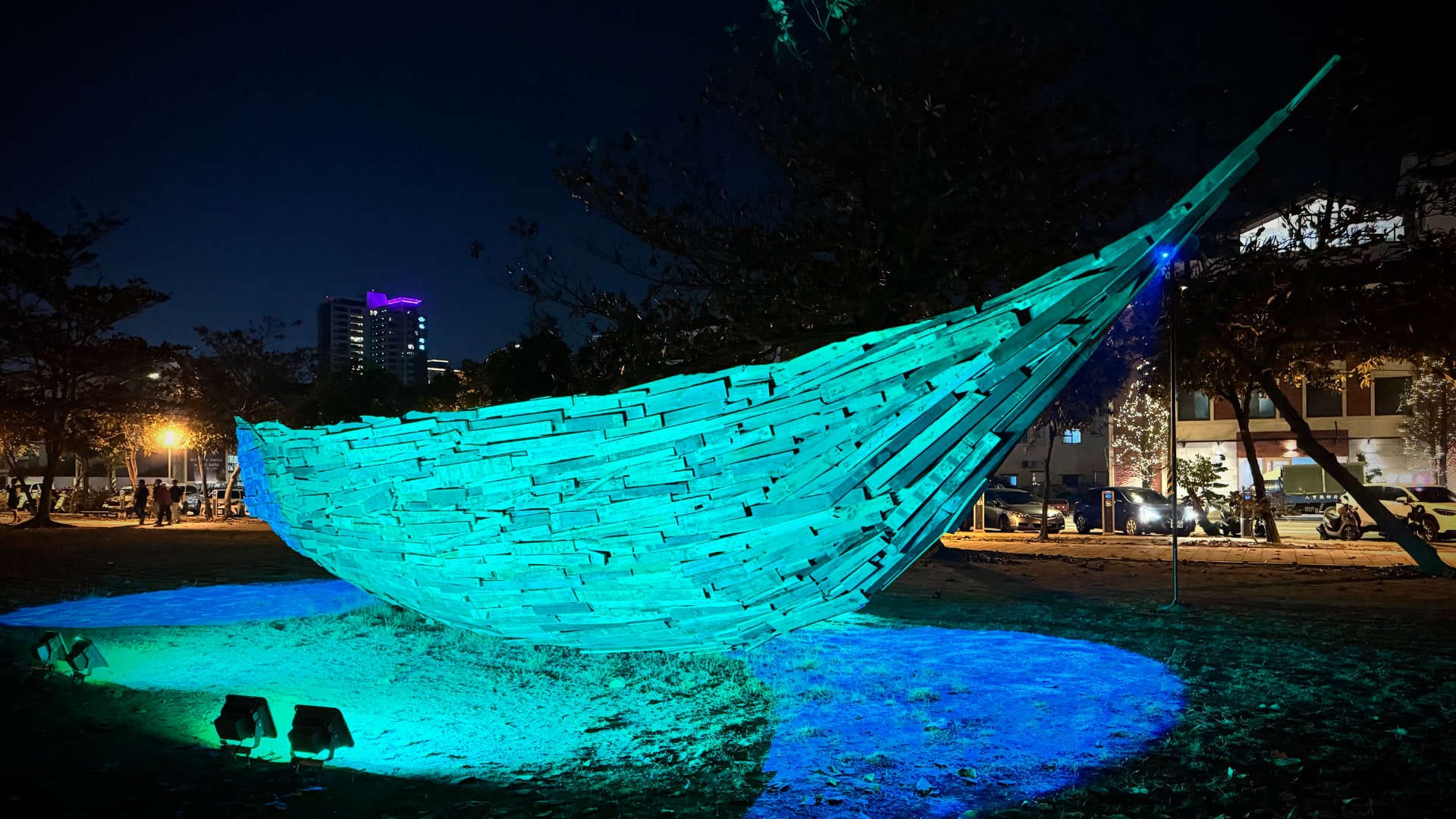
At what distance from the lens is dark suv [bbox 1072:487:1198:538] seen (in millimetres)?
21906

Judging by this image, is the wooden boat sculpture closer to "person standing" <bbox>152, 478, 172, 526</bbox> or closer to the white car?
the white car

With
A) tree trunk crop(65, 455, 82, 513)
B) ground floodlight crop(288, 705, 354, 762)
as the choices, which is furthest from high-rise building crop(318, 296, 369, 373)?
ground floodlight crop(288, 705, 354, 762)

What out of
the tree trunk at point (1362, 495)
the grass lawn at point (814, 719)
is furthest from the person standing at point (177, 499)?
the tree trunk at point (1362, 495)

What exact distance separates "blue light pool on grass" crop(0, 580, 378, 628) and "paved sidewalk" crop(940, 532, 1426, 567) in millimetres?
10955

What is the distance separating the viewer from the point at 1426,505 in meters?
18.8

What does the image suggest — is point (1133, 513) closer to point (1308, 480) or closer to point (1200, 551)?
point (1200, 551)

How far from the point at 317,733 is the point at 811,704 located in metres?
2.65

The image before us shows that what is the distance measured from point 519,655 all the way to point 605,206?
5.93 metres

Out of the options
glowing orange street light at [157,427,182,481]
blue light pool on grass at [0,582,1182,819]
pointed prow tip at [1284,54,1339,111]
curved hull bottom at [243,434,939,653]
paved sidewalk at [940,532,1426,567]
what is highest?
pointed prow tip at [1284,54,1339,111]

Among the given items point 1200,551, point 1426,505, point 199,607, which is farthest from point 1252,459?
point 199,607

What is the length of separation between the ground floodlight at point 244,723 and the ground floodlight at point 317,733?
16cm

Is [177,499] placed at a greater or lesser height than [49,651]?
lesser

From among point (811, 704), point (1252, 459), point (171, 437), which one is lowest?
point (811, 704)

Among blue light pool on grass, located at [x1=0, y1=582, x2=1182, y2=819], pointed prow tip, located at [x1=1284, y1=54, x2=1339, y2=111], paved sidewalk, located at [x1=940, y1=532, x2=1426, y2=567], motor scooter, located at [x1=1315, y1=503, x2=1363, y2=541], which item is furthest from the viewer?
motor scooter, located at [x1=1315, y1=503, x2=1363, y2=541]
